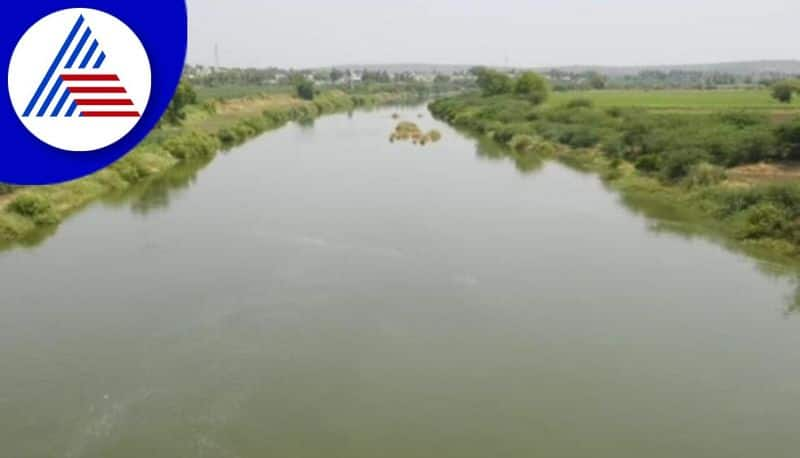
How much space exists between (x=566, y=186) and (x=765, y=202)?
6.80 metres

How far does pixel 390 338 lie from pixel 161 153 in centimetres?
1760

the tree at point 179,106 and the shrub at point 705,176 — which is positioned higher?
the tree at point 179,106

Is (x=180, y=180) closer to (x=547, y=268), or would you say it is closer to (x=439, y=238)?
(x=439, y=238)

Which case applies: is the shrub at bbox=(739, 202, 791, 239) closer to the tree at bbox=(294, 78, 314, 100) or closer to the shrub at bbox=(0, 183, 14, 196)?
the shrub at bbox=(0, 183, 14, 196)

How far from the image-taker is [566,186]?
2105 centimetres

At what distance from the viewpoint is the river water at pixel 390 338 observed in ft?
24.1

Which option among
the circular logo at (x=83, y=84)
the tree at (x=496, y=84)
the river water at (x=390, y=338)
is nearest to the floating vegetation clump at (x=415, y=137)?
the river water at (x=390, y=338)

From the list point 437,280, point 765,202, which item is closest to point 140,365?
point 437,280

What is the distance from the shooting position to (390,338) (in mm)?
9711

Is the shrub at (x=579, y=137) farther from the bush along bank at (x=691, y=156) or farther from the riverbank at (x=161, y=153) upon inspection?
the riverbank at (x=161, y=153)

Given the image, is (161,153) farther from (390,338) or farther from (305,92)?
(305,92)

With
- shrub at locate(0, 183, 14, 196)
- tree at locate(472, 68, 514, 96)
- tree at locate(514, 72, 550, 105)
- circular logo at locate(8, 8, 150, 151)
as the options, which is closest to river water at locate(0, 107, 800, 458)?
shrub at locate(0, 183, 14, 196)

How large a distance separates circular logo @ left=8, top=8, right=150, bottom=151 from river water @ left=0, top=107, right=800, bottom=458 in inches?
237

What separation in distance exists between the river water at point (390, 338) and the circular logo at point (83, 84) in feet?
19.8
